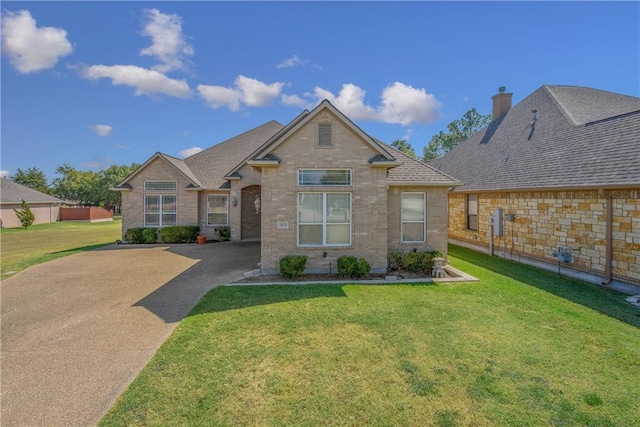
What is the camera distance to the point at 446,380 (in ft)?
14.0

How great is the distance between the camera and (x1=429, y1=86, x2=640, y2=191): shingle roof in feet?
30.9

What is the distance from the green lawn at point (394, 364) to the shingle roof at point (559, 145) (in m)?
4.43

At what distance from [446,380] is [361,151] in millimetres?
7242

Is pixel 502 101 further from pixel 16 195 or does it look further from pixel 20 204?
pixel 16 195

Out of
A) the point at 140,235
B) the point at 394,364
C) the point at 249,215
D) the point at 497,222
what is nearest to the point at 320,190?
the point at 394,364

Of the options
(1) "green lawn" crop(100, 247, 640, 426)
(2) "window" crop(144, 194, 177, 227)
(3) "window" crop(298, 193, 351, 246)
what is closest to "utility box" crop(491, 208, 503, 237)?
(1) "green lawn" crop(100, 247, 640, 426)

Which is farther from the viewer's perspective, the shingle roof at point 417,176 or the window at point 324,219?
the shingle roof at point 417,176

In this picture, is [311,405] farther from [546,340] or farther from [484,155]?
[484,155]

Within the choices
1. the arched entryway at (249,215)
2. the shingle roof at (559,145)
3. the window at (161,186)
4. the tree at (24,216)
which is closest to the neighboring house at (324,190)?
the shingle roof at (559,145)

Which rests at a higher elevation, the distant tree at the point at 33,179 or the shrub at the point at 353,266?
the distant tree at the point at 33,179

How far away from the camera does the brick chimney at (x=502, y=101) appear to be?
20375 millimetres

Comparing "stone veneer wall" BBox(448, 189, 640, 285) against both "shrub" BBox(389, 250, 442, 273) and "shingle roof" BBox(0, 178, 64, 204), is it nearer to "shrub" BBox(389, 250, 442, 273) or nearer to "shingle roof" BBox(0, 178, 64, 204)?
"shrub" BBox(389, 250, 442, 273)

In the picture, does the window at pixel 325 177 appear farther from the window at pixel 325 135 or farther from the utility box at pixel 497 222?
the utility box at pixel 497 222

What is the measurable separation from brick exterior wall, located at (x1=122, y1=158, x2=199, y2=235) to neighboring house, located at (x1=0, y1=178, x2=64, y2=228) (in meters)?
24.3
